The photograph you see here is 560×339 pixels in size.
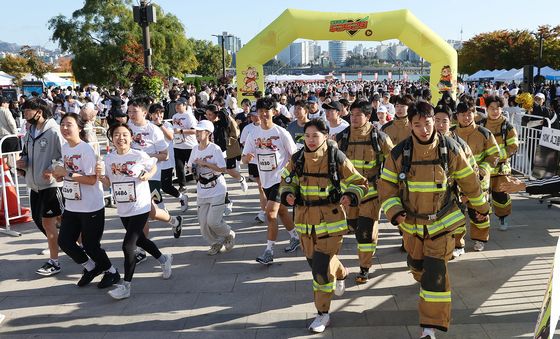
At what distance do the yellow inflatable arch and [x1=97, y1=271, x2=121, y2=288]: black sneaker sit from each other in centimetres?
1384

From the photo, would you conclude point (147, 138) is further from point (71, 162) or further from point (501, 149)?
point (501, 149)

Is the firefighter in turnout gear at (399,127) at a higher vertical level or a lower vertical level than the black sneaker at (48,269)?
higher

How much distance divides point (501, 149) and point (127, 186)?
16.5 feet

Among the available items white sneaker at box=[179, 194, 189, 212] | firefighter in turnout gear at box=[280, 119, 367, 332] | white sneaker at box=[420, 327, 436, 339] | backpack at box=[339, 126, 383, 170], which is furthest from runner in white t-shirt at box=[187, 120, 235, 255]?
white sneaker at box=[420, 327, 436, 339]

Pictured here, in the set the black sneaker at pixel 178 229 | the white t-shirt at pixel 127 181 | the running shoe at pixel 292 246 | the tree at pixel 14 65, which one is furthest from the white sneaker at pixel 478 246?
the tree at pixel 14 65

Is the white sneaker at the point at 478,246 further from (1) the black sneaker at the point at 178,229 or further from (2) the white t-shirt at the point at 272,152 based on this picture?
(1) the black sneaker at the point at 178,229

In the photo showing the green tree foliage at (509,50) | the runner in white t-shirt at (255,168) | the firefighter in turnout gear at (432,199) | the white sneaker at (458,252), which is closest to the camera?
the firefighter in turnout gear at (432,199)

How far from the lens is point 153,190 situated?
718 cm

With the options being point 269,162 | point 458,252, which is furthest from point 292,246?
point 458,252

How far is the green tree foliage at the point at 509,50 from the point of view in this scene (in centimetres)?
4422

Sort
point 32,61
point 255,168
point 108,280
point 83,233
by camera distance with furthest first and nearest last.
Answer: point 32,61, point 255,168, point 108,280, point 83,233

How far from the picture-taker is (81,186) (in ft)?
17.6

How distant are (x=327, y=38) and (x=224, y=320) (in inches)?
605

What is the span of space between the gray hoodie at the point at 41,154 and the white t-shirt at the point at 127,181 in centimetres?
124
